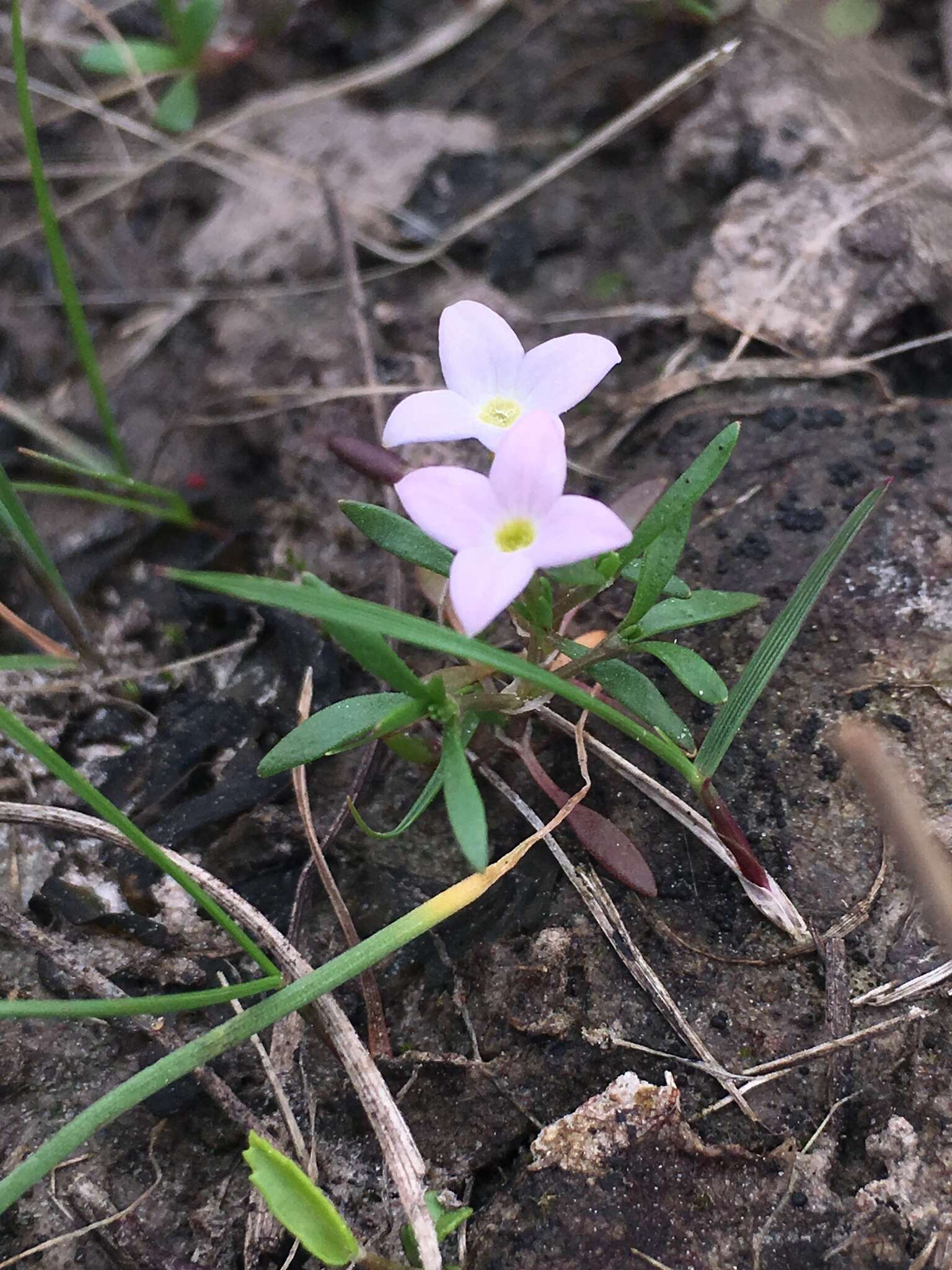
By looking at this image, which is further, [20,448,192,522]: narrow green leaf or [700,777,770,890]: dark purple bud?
[20,448,192,522]: narrow green leaf

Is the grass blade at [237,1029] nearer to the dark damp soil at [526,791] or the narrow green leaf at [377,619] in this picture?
the dark damp soil at [526,791]

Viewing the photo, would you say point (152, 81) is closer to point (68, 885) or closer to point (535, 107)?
point (535, 107)

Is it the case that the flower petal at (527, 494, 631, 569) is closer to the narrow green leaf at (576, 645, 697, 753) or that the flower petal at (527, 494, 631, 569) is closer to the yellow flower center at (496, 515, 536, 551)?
the yellow flower center at (496, 515, 536, 551)

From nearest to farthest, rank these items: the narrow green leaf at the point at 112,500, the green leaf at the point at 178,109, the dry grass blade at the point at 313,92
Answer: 1. the narrow green leaf at the point at 112,500
2. the green leaf at the point at 178,109
3. the dry grass blade at the point at 313,92

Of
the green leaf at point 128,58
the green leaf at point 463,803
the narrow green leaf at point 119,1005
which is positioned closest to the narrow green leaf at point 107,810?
the narrow green leaf at point 119,1005

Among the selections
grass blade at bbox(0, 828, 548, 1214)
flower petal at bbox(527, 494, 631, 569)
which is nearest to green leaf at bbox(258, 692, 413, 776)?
grass blade at bbox(0, 828, 548, 1214)

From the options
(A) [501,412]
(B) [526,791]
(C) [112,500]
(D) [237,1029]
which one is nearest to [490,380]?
(A) [501,412]

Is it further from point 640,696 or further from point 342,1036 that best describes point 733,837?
point 342,1036
